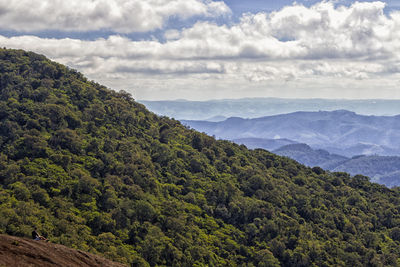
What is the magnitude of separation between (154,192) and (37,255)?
53475mm

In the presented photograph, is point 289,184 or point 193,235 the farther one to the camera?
point 289,184

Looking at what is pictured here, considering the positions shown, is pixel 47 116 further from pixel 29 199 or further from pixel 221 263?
pixel 221 263

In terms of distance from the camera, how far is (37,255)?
37.9 m

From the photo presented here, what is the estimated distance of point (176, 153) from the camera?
114125mm

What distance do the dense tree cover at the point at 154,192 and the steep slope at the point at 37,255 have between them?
1733 cm

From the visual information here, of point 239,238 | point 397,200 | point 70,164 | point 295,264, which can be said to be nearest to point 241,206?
point 239,238

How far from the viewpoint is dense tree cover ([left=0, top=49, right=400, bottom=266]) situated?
72375 millimetres

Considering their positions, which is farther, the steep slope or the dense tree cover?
the dense tree cover

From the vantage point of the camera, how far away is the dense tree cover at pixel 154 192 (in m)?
72.4

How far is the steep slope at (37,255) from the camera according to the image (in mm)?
35469

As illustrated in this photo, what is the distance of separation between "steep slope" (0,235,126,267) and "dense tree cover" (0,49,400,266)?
1733 centimetres

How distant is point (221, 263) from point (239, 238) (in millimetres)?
11900

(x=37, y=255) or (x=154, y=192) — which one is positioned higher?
(x=37, y=255)

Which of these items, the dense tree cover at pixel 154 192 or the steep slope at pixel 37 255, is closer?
the steep slope at pixel 37 255
